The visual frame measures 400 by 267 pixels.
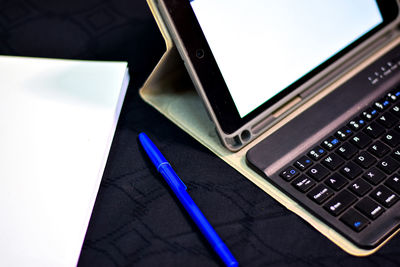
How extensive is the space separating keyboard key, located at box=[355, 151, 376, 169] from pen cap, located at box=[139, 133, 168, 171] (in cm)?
20

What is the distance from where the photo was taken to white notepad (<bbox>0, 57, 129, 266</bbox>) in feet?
1.45

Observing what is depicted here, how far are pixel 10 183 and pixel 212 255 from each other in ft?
0.71

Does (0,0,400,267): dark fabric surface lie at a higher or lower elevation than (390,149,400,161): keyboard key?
higher

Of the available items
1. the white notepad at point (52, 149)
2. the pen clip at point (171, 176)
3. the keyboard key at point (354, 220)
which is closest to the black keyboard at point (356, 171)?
the keyboard key at point (354, 220)

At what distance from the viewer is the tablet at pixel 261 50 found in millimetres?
460

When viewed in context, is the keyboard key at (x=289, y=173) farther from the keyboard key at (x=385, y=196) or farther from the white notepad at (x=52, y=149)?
the white notepad at (x=52, y=149)

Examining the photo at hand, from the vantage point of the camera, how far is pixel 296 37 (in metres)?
0.53

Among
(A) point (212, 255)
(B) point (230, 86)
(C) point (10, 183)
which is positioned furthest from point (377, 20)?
(C) point (10, 183)

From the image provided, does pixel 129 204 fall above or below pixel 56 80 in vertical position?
below

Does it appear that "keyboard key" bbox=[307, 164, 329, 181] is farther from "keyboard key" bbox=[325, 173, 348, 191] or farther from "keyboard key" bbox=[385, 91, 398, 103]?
"keyboard key" bbox=[385, 91, 398, 103]

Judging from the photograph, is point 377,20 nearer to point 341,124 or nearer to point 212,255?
point 341,124

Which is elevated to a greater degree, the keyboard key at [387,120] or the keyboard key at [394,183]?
the keyboard key at [387,120]

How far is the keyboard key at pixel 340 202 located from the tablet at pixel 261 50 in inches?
4.4

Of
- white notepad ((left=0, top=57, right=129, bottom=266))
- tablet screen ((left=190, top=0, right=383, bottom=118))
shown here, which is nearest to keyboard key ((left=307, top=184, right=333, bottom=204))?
tablet screen ((left=190, top=0, right=383, bottom=118))
